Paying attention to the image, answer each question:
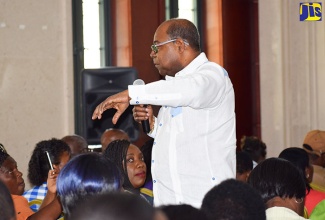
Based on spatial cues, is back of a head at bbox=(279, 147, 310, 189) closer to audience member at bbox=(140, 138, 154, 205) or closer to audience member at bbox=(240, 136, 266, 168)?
audience member at bbox=(140, 138, 154, 205)

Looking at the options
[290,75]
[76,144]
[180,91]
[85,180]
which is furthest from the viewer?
[290,75]

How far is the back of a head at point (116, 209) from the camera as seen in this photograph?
70.0 inches

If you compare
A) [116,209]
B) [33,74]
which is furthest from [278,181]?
[33,74]

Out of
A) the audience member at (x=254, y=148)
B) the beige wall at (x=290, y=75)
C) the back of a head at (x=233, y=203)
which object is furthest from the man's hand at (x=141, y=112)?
the beige wall at (x=290, y=75)

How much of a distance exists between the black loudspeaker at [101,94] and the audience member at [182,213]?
554 cm

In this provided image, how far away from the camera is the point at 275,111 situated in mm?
9836

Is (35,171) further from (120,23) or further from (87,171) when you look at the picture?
(120,23)

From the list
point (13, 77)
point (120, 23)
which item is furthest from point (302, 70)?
point (13, 77)

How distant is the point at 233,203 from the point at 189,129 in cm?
102

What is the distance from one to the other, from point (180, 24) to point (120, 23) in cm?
567

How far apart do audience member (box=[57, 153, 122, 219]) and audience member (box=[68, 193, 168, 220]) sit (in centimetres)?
102

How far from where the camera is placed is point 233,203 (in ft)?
8.82

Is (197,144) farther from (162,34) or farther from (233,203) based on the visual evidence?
(233,203)

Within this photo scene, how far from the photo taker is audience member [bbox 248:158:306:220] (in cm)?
366
